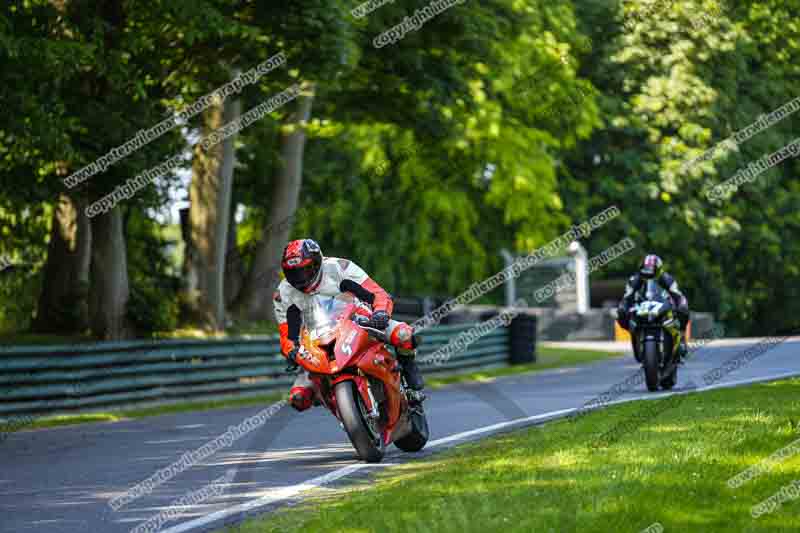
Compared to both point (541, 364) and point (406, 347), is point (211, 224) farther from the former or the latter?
point (406, 347)

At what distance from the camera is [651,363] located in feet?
57.9

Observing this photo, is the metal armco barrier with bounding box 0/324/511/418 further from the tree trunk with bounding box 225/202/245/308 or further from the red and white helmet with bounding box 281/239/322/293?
the tree trunk with bounding box 225/202/245/308

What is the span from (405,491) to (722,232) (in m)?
34.3

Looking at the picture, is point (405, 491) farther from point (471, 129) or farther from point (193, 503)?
point (471, 129)

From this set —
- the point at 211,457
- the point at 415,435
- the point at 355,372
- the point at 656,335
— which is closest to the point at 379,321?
the point at 355,372

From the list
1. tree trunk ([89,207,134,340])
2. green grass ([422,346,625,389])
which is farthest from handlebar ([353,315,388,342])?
green grass ([422,346,625,389])

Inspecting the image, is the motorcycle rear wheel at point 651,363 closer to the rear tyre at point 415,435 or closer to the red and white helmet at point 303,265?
the rear tyre at point 415,435

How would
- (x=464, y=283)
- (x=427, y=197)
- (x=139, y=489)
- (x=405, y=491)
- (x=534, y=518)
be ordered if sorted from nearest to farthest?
(x=534, y=518) → (x=405, y=491) → (x=139, y=489) → (x=427, y=197) → (x=464, y=283)

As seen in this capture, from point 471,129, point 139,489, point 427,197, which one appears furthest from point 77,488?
point 427,197

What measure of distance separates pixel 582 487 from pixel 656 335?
9.30 m

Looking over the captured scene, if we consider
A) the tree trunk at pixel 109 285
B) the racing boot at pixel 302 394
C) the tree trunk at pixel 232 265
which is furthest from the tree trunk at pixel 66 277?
the racing boot at pixel 302 394

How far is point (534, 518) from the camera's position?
25.3ft

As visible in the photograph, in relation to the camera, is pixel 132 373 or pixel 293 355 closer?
pixel 293 355

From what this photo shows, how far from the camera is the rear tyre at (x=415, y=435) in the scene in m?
11.7
